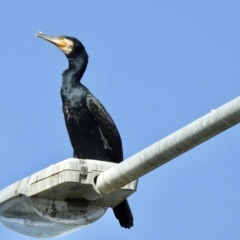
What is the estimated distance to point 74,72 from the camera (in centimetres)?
1203

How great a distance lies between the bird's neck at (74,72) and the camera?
11898 millimetres

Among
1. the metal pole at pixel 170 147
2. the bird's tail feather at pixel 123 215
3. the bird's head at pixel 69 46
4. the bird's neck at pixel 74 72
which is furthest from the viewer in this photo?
the bird's head at pixel 69 46

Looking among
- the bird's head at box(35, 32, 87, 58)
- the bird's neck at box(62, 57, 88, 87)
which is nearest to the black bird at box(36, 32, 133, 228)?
the bird's neck at box(62, 57, 88, 87)

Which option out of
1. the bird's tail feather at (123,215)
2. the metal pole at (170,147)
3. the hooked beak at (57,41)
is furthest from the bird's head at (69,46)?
the metal pole at (170,147)

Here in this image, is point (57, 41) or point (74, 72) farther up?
point (57, 41)

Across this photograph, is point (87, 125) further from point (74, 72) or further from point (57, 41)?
point (57, 41)

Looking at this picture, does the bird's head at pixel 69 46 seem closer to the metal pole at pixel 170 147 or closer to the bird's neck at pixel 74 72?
the bird's neck at pixel 74 72

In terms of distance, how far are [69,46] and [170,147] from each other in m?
7.46

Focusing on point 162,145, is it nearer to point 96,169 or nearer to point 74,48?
point 96,169

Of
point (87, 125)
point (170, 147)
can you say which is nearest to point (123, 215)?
point (87, 125)

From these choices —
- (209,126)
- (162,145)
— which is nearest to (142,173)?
(162,145)

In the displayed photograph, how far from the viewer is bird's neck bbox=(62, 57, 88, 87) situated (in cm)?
1190

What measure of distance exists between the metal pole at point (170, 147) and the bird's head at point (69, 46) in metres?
6.87

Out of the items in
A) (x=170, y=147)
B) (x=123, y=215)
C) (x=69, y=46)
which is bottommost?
(x=170, y=147)
